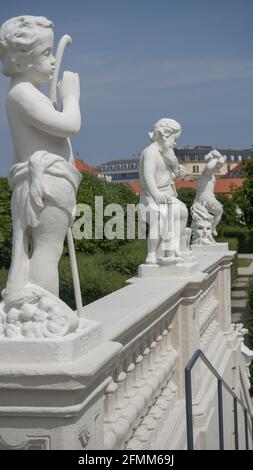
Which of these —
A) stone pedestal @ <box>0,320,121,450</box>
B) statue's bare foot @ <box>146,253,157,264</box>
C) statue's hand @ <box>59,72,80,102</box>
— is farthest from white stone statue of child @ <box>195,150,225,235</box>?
stone pedestal @ <box>0,320,121,450</box>

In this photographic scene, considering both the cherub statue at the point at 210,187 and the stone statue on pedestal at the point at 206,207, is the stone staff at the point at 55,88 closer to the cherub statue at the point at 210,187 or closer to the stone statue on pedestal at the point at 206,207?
the stone statue on pedestal at the point at 206,207

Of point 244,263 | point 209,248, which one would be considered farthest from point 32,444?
point 244,263

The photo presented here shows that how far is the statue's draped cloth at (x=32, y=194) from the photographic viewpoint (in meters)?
3.10

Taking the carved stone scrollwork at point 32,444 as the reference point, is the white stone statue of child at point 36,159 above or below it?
above

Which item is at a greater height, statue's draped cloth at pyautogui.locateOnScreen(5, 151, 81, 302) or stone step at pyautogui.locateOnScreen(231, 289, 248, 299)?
statue's draped cloth at pyautogui.locateOnScreen(5, 151, 81, 302)

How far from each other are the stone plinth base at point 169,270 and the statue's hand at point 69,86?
12.2 feet

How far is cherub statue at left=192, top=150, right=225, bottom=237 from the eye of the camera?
12.2m

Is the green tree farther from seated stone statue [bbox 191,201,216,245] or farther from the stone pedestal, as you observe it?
the stone pedestal

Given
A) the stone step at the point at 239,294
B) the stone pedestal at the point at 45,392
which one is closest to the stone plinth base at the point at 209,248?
the stone pedestal at the point at 45,392

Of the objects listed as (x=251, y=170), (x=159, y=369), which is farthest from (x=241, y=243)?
(x=159, y=369)

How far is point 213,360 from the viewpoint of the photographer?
27.8 ft

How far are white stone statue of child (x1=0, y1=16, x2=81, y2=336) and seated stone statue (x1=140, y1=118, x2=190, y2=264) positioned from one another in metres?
4.00

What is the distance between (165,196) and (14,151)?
4172 mm
